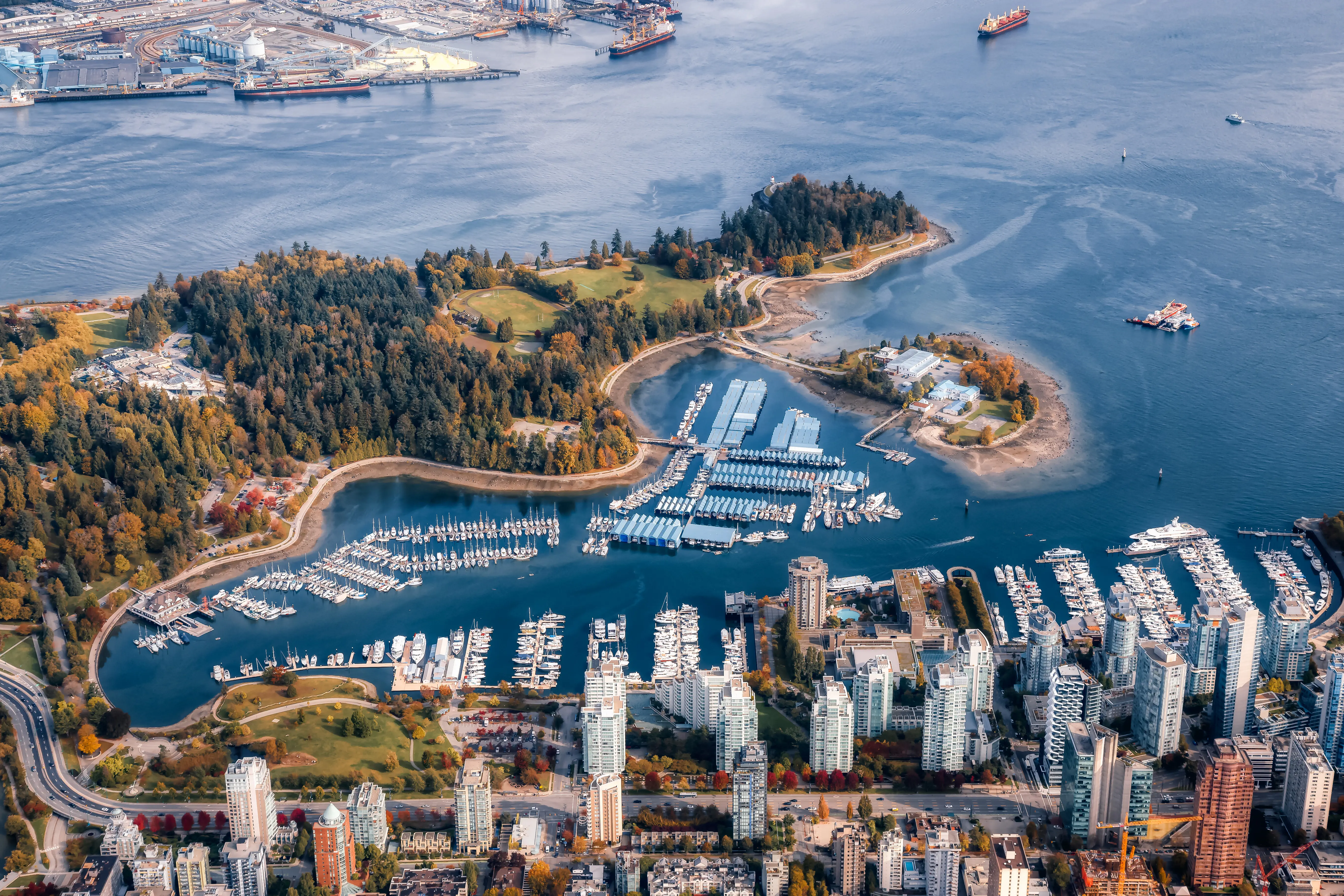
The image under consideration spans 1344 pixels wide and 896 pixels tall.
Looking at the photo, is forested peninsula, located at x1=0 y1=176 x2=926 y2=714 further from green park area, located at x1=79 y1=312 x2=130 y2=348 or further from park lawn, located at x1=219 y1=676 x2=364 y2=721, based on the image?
park lawn, located at x1=219 y1=676 x2=364 y2=721

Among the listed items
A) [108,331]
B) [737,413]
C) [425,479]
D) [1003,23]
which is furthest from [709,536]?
[1003,23]

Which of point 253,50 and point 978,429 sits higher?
point 253,50

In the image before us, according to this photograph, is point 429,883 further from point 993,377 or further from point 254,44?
point 254,44

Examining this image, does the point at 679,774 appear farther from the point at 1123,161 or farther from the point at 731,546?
the point at 1123,161

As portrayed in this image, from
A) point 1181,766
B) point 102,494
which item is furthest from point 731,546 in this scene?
point 102,494

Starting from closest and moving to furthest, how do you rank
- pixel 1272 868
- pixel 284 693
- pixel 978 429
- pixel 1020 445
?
pixel 1272 868 < pixel 284 693 < pixel 1020 445 < pixel 978 429

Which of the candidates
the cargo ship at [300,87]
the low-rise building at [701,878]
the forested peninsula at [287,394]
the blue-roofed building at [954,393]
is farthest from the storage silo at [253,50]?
the low-rise building at [701,878]

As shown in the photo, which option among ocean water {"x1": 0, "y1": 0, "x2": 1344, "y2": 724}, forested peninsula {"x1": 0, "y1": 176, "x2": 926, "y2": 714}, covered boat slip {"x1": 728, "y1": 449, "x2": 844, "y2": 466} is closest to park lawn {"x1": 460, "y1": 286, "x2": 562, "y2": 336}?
forested peninsula {"x1": 0, "y1": 176, "x2": 926, "y2": 714}

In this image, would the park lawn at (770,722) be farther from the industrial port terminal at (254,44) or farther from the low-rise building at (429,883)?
the industrial port terminal at (254,44)
